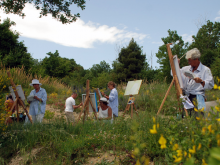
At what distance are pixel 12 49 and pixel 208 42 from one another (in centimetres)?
2224

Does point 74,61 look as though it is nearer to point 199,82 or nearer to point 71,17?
point 71,17

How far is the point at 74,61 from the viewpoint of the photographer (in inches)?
2153

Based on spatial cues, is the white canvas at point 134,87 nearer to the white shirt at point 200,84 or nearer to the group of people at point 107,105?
the group of people at point 107,105

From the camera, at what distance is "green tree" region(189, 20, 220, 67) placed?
20141 mm

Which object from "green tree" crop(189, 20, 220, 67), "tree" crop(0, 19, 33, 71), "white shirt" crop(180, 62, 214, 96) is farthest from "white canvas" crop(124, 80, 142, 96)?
"green tree" crop(189, 20, 220, 67)

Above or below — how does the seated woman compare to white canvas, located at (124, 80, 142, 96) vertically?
below

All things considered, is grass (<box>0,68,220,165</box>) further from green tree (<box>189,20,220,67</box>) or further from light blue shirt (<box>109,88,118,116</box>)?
green tree (<box>189,20,220,67</box>)

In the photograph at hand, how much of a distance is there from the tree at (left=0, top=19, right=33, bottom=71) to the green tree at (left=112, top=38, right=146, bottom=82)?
14.2 metres

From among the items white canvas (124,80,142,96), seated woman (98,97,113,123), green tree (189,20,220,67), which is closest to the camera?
seated woman (98,97,113,123)

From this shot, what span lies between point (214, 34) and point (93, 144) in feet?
86.5

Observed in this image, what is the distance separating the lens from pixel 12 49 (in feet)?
59.5

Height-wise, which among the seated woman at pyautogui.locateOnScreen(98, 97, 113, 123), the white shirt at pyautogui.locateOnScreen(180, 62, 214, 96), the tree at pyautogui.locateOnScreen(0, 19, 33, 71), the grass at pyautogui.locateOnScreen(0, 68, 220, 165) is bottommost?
the grass at pyautogui.locateOnScreen(0, 68, 220, 165)

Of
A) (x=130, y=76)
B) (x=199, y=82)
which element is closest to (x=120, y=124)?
(x=199, y=82)

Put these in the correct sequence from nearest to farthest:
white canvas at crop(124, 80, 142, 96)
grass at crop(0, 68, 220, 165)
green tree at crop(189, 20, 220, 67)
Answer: grass at crop(0, 68, 220, 165) → white canvas at crop(124, 80, 142, 96) → green tree at crop(189, 20, 220, 67)
